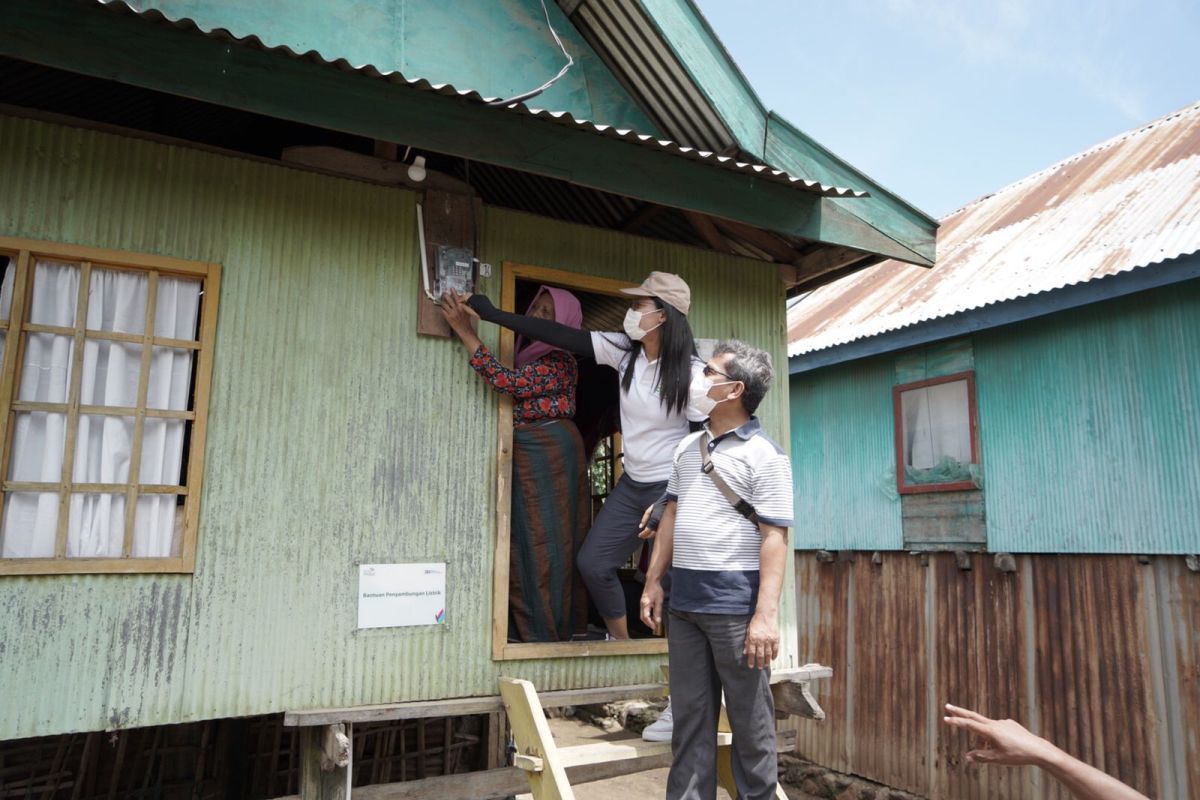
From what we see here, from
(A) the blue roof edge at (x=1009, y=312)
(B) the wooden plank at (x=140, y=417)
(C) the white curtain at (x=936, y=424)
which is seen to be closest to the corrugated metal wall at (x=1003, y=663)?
(C) the white curtain at (x=936, y=424)

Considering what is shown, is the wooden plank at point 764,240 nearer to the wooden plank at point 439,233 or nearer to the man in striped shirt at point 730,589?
the wooden plank at point 439,233

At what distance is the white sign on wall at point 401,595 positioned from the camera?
4.15 meters

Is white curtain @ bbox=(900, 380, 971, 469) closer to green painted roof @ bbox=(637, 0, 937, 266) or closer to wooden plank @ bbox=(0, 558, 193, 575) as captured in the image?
green painted roof @ bbox=(637, 0, 937, 266)

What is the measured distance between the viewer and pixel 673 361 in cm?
440

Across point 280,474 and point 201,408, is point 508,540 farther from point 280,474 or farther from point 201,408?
point 201,408

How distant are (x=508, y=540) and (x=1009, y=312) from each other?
6.20 m

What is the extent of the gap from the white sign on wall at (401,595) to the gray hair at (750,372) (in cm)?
182

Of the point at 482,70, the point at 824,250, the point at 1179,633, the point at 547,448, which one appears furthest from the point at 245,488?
the point at 1179,633

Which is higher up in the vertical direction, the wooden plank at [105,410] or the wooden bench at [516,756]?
the wooden plank at [105,410]

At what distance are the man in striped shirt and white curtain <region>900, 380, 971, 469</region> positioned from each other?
6564 mm

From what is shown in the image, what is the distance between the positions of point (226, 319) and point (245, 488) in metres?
0.81

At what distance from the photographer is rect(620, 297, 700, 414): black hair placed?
437 cm

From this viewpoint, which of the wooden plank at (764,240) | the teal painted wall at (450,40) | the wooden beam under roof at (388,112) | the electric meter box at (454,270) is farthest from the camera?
the wooden plank at (764,240)

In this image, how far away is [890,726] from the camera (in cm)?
998
